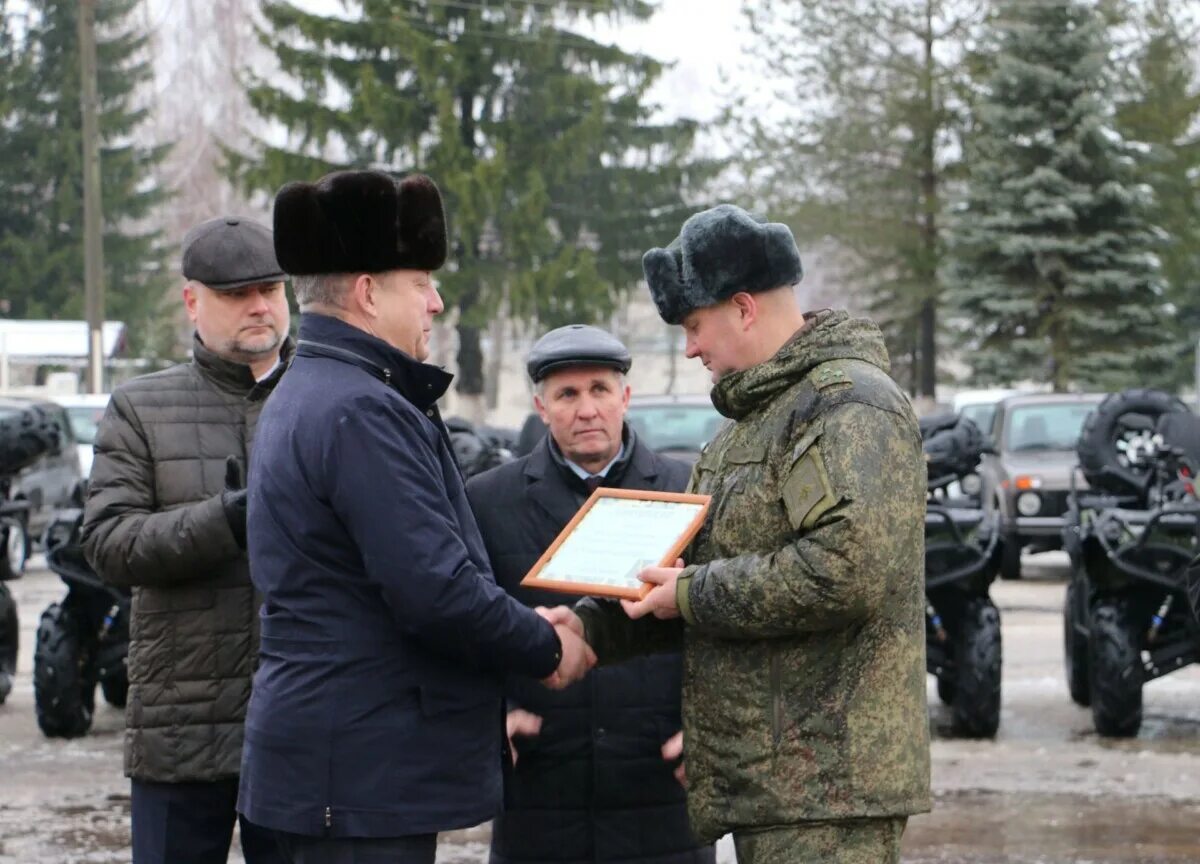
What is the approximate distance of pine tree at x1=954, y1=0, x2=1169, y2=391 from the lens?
32094 mm

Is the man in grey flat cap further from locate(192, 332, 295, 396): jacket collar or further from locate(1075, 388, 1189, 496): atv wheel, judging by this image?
locate(1075, 388, 1189, 496): atv wheel

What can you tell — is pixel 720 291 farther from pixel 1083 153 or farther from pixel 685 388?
pixel 685 388

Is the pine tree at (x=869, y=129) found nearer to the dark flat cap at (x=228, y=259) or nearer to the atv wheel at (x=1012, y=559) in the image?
the atv wheel at (x=1012, y=559)

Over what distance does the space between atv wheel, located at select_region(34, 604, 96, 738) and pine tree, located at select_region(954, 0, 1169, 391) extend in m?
24.3

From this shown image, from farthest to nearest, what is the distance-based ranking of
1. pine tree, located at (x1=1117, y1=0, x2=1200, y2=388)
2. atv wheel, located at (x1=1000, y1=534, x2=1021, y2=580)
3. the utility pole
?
1. pine tree, located at (x1=1117, y1=0, x2=1200, y2=388)
2. the utility pole
3. atv wheel, located at (x1=1000, y1=534, x2=1021, y2=580)

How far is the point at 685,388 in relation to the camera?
2891 inches

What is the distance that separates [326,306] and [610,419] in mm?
1269

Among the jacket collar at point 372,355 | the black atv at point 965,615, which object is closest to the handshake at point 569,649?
the jacket collar at point 372,355

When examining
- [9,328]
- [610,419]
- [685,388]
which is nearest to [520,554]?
[610,419]

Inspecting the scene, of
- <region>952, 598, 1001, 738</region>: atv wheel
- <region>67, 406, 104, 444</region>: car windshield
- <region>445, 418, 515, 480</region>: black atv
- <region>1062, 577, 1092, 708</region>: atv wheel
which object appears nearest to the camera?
<region>952, 598, 1001, 738</region>: atv wheel

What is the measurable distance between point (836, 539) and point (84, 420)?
21187 millimetres

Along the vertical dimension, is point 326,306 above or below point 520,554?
above

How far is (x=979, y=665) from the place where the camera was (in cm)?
957

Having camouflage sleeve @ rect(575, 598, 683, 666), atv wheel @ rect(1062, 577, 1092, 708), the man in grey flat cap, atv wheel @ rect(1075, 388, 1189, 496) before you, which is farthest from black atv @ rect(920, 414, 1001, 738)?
camouflage sleeve @ rect(575, 598, 683, 666)
